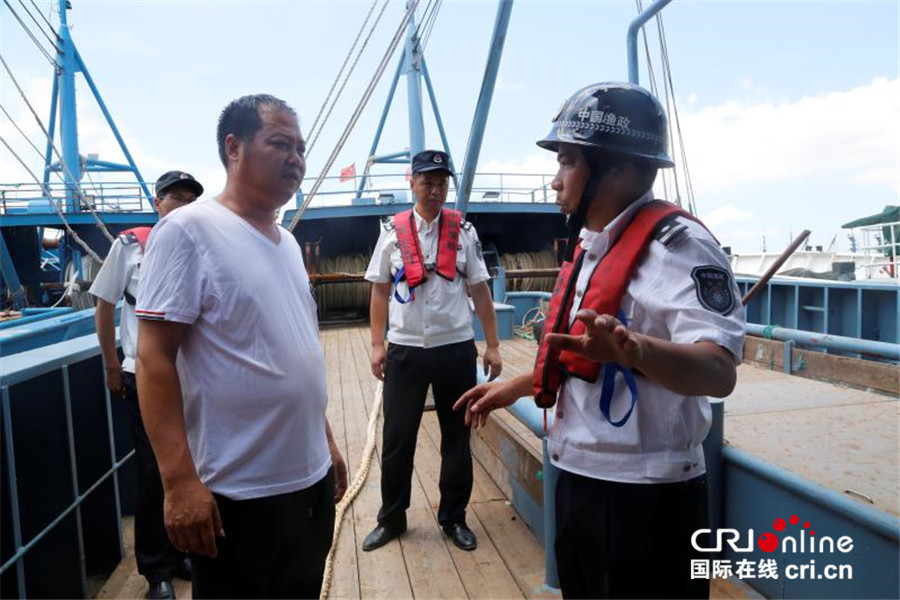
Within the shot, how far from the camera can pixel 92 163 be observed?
22562 millimetres

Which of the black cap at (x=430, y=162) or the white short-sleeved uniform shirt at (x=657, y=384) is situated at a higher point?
the black cap at (x=430, y=162)

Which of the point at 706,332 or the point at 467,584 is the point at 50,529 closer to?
the point at 467,584

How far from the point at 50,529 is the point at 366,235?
12120 mm

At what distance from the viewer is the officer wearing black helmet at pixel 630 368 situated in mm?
1196

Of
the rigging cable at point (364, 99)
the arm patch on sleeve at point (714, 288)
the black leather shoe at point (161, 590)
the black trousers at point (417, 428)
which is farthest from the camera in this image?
the rigging cable at point (364, 99)

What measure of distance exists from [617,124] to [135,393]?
7.88ft

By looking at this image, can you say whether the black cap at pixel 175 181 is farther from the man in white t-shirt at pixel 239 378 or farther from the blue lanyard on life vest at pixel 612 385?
the blue lanyard on life vest at pixel 612 385

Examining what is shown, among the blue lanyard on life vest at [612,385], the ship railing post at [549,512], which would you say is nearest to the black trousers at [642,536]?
the blue lanyard on life vest at [612,385]

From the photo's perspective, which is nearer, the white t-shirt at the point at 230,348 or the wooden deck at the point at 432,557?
the white t-shirt at the point at 230,348

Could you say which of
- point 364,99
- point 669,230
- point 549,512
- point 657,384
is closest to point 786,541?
point 549,512

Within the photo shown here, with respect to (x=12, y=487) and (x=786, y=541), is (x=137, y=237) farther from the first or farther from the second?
(x=786, y=541)

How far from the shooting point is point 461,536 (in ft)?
9.52

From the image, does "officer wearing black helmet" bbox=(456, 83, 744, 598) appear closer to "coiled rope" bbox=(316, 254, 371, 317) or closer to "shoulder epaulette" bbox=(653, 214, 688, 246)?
"shoulder epaulette" bbox=(653, 214, 688, 246)

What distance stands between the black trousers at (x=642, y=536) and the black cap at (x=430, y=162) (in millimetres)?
2059
